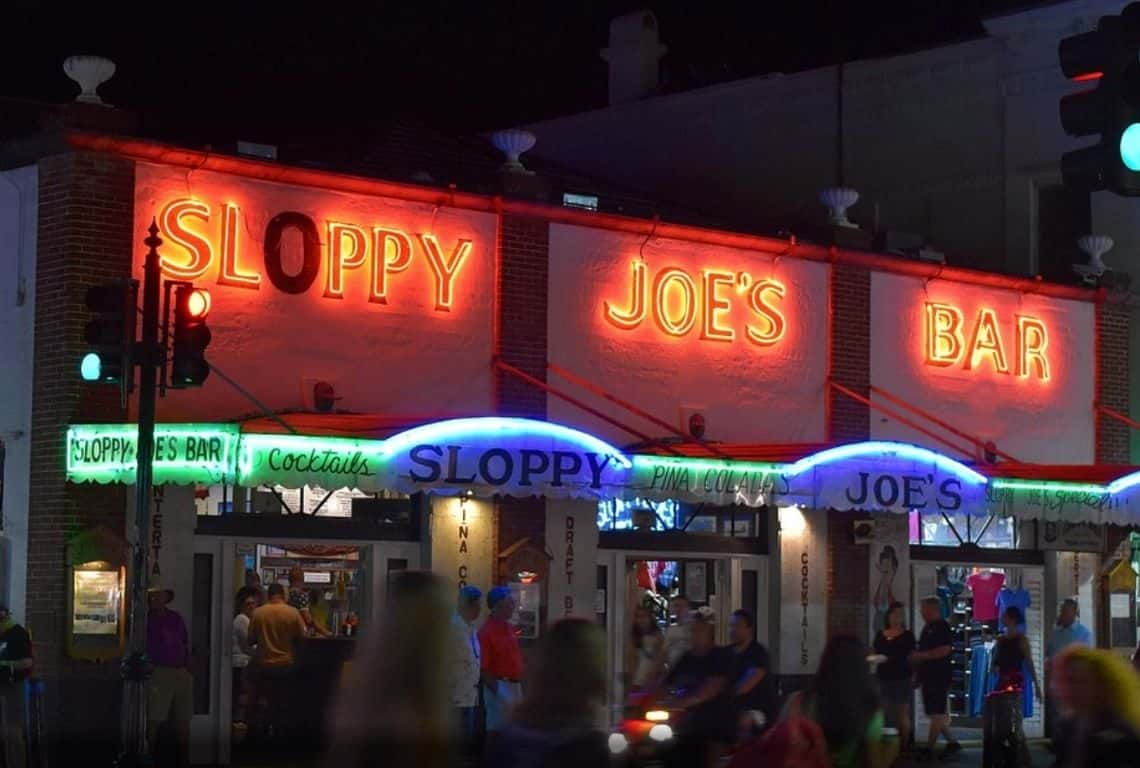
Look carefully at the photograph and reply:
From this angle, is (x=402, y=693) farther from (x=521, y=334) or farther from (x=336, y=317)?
(x=521, y=334)

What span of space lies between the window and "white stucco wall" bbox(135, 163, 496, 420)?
1102 centimetres

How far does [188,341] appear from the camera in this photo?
1734 centimetres

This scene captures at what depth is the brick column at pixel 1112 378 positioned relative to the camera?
29.6 meters

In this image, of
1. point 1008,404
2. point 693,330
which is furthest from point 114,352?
point 1008,404

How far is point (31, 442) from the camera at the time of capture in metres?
20.8

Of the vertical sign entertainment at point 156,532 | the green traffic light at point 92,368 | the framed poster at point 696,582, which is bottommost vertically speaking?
the framed poster at point 696,582

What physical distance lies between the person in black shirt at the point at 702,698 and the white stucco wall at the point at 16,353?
26.1ft

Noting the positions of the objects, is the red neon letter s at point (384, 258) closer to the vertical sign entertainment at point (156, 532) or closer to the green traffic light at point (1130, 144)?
the vertical sign entertainment at point (156, 532)

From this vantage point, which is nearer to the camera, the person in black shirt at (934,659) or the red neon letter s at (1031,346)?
the person in black shirt at (934,659)

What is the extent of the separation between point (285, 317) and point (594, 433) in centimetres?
423

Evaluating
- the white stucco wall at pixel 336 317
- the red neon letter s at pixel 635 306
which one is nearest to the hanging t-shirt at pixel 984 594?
the red neon letter s at pixel 635 306

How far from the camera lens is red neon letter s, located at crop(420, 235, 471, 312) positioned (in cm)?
2289

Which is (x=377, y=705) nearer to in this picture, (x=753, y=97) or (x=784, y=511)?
(x=784, y=511)

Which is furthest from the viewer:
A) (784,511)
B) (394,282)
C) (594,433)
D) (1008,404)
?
(1008,404)
